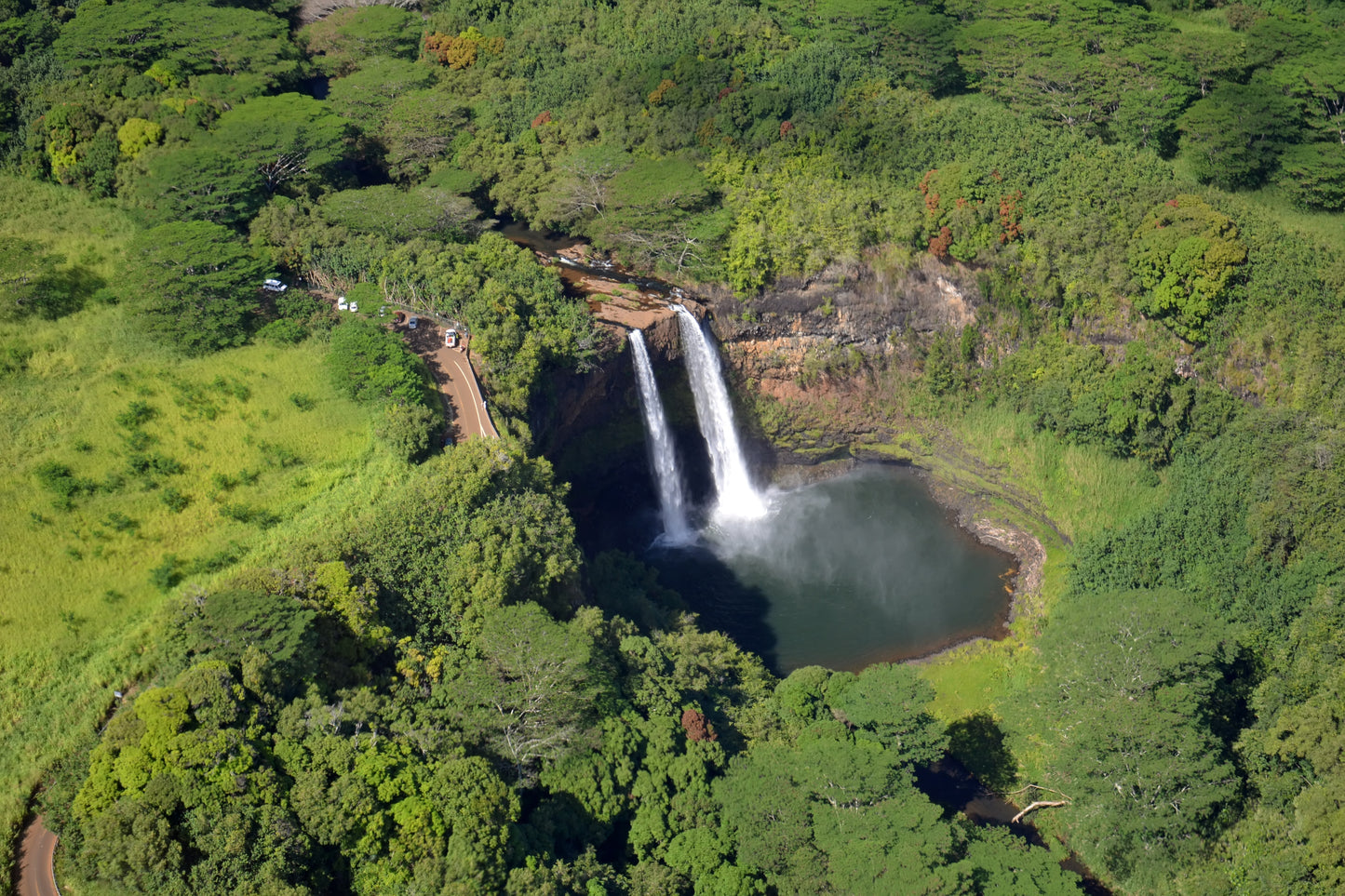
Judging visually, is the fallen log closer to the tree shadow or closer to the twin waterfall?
the tree shadow

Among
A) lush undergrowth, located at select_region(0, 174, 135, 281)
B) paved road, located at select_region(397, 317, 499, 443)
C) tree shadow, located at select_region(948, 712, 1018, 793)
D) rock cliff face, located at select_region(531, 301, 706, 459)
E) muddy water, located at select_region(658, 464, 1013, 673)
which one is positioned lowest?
tree shadow, located at select_region(948, 712, 1018, 793)

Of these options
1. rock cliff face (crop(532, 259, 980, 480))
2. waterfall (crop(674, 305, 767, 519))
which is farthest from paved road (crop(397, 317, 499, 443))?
waterfall (crop(674, 305, 767, 519))

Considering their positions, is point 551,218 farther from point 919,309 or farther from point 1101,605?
point 1101,605

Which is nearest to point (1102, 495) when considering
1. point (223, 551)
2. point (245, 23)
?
point (223, 551)

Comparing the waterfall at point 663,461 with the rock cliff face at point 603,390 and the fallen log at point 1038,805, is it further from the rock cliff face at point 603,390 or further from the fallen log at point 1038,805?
the fallen log at point 1038,805

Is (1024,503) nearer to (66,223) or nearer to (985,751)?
(985,751)

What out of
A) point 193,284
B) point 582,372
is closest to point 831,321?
point 582,372
